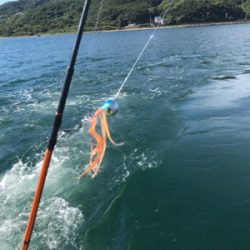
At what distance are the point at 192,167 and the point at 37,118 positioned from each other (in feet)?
28.6

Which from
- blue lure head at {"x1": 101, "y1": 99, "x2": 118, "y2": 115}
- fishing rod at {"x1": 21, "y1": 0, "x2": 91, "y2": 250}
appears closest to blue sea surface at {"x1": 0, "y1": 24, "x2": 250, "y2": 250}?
blue lure head at {"x1": 101, "y1": 99, "x2": 118, "y2": 115}

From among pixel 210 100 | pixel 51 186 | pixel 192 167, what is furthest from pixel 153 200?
pixel 210 100

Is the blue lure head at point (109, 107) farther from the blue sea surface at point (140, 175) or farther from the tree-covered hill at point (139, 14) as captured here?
the tree-covered hill at point (139, 14)

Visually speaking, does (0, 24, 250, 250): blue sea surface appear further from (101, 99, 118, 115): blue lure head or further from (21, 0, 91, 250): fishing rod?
(21, 0, 91, 250): fishing rod

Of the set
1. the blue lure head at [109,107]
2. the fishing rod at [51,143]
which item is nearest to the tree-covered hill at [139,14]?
the blue lure head at [109,107]

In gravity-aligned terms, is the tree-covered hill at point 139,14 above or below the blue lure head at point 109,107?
below

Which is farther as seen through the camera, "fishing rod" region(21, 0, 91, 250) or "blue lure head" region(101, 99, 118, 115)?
"blue lure head" region(101, 99, 118, 115)

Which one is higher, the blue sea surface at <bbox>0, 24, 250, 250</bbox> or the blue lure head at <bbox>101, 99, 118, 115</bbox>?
the blue lure head at <bbox>101, 99, 118, 115</bbox>

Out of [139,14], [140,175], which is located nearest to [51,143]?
[140,175]

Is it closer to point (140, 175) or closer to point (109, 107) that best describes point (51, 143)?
point (109, 107)

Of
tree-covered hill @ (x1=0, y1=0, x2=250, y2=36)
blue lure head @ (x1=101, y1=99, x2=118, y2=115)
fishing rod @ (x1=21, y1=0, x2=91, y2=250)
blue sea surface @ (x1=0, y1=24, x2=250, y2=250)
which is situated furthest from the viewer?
tree-covered hill @ (x1=0, y1=0, x2=250, y2=36)

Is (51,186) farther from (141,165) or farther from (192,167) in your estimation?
(192,167)

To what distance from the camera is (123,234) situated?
7.75 metres

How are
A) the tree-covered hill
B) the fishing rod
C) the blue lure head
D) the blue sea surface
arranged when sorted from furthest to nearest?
the tree-covered hill → the blue sea surface → the blue lure head → the fishing rod
